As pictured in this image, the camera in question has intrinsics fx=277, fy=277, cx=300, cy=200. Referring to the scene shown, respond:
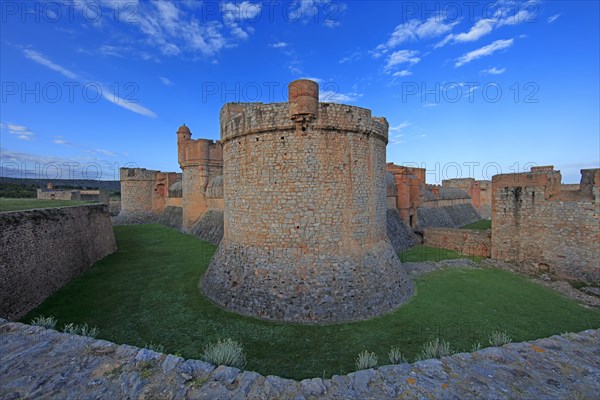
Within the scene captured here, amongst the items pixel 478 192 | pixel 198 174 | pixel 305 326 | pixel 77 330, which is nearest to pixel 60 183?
pixel 198 174

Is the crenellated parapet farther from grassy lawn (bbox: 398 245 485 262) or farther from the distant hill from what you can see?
the distant hill

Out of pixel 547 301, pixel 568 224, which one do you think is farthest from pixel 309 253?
pixel 568 224

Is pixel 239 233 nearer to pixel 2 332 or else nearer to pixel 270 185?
pixel 270 185

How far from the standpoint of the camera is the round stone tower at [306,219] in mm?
9070

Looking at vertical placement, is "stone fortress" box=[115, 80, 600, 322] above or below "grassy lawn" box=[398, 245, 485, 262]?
above

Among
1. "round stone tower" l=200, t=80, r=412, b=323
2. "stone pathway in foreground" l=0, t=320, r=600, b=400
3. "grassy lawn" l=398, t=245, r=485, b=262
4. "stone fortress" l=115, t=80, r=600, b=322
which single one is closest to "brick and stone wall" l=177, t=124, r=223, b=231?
"stone fortress" l=115, t=80, r=600, b=322

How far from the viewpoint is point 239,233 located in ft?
34.0

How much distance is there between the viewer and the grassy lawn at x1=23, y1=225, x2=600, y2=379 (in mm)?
7227

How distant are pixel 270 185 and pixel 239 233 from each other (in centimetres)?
228

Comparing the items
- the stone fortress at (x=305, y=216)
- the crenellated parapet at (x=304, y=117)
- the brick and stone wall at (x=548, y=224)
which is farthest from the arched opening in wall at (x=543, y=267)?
the crenellated parapet at (x=304, y=117)

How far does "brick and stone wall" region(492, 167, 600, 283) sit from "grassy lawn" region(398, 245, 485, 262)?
2141mm

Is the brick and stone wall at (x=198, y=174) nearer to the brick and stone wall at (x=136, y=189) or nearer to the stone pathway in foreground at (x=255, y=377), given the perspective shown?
the brick and stone wall at (x=136, y=189)

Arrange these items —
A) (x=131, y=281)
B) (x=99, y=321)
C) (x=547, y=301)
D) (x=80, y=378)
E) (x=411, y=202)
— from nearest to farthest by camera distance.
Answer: (x=80, y=378) < (x=99, y=321) < (x=547, y=301) < (x=131, y=281) < (x=411, y=202)

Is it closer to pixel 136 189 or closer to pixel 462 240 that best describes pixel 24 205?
pixel 136 189
